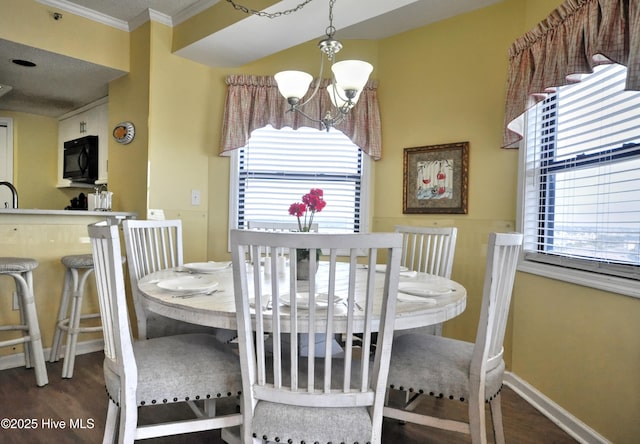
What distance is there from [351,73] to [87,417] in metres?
2.14

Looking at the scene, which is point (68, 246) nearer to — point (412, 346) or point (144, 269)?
point (144, 269)

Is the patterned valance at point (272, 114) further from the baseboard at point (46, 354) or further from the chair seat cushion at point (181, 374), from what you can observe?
the chair seat cushion at point (181, 374)

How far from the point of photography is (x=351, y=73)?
1774 millimetres

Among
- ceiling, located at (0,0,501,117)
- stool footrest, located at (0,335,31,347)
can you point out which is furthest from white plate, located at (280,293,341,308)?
stool footrest, located at (0,335,31,347)

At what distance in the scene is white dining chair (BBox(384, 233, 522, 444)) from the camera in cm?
133

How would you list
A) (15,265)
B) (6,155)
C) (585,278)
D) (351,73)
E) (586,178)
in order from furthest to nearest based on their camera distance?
(6,155) → (15,265) → (586,178) → (585,278) → (351,73)

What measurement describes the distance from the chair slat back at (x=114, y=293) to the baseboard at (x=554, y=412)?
→ 201 cm

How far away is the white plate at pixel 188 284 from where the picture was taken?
146cm

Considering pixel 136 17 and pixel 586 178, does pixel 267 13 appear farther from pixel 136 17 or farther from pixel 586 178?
pixel 586 178

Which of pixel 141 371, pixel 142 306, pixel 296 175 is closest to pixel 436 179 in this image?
pixel 296 175

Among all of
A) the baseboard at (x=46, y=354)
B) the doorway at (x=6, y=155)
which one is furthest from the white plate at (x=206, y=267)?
the doorway at (x=6, y=155)

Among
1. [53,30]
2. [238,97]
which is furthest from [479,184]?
[53,30]

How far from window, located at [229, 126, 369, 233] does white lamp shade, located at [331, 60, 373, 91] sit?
4.96 feet

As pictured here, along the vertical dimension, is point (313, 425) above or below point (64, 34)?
below
